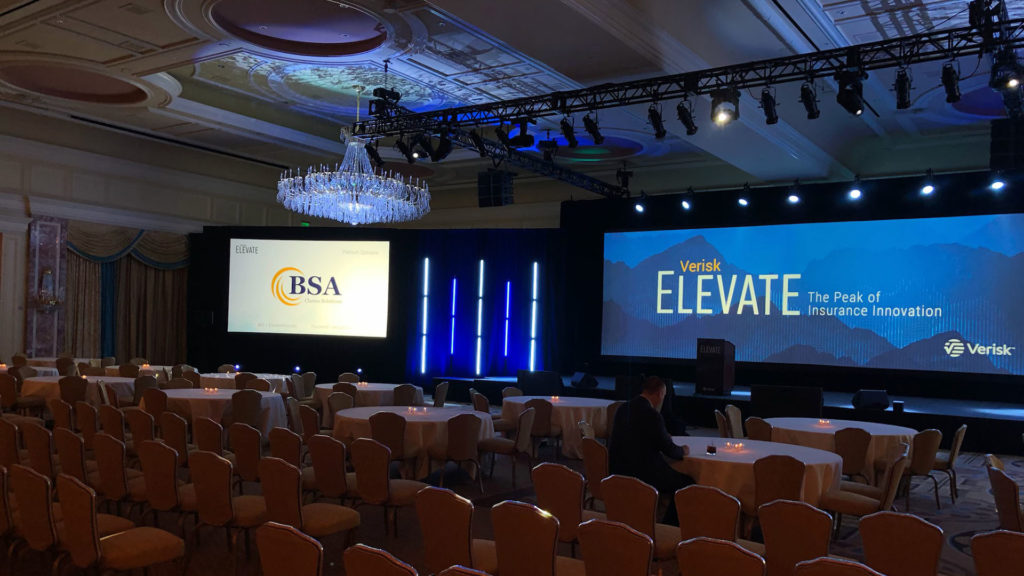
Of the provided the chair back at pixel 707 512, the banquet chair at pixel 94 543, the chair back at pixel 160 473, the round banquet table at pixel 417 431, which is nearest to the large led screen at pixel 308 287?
the round banquet table at pixel 417 431

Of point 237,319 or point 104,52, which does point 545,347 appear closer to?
point 237,319

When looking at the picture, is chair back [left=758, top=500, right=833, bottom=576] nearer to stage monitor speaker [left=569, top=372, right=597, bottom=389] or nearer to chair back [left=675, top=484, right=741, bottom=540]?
chair back [left=675, top=484, right=741, bottom=540]

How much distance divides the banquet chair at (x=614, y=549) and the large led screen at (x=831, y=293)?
396 inches

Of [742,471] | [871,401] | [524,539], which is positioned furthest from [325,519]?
[871,401]

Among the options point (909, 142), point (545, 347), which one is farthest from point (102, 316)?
point (909, 142)

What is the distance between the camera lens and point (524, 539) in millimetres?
3521

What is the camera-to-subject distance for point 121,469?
5086 millimetres

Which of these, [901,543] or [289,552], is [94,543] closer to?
[289,552]

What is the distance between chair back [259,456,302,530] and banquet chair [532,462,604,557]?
133 cm

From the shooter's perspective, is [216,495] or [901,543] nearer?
[901,543]

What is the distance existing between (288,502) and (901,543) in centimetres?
311

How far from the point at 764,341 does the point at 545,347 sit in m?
4.06

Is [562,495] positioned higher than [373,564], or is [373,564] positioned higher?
[373,564]

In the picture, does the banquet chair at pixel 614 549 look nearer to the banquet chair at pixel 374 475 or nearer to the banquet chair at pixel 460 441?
the banquet chair at pixel 374 475
